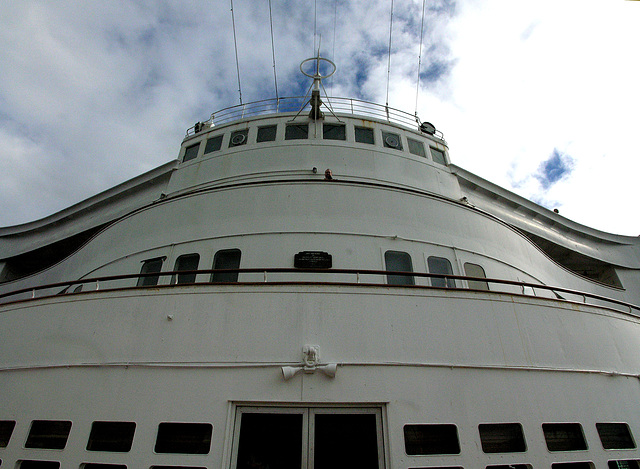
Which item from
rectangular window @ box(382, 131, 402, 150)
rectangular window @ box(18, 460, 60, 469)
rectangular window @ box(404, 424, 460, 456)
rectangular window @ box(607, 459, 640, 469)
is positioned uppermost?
rectangular window @ box(382, 131, 402, 150)

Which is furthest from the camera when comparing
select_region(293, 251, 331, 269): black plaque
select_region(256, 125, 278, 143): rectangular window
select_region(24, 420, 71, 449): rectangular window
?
select_region(256, 125, 278, 143): rectangular window

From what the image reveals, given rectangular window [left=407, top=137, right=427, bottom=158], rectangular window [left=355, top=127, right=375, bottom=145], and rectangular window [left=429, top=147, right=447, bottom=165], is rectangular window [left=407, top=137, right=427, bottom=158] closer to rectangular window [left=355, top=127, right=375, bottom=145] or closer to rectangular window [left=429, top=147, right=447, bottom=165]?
rectangular window [left=429, top=147, right=447, bottom=165]

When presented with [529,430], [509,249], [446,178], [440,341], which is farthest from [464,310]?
[446,178]

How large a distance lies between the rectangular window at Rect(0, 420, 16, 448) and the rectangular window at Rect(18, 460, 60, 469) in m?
0.43

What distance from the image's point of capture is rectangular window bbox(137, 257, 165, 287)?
805 centimetres

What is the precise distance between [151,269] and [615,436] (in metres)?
9.20

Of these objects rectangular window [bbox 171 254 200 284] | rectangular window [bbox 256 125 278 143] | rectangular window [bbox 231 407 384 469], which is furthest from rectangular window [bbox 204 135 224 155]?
rectangular window [bbox 231 407 384 469]

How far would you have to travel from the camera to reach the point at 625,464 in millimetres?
5133

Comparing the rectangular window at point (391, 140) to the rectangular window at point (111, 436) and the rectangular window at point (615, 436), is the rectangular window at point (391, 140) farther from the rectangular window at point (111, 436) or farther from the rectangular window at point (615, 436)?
the rectangular window at point (111, 436)

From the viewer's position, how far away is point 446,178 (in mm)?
11914

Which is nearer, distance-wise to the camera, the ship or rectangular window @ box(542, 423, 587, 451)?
the ship

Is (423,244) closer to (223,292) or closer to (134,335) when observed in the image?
(223,292)

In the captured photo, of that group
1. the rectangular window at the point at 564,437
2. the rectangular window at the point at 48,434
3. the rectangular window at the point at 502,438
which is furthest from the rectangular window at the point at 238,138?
the rectangular window at the point at 564,437

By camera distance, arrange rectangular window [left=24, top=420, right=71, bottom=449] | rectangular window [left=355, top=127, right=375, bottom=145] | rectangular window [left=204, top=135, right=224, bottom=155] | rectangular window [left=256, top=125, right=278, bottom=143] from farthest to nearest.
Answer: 1. rectangular window [left=204, top=135, right=224, bottom=155]
2. rectangular window [left=256, top=125, right=278, bottom=143]
3. rectangular window [left=355, top=127, right=375, bottom=145]
4. rectangular window [left=24, top=420, right=71, bottom=449]
